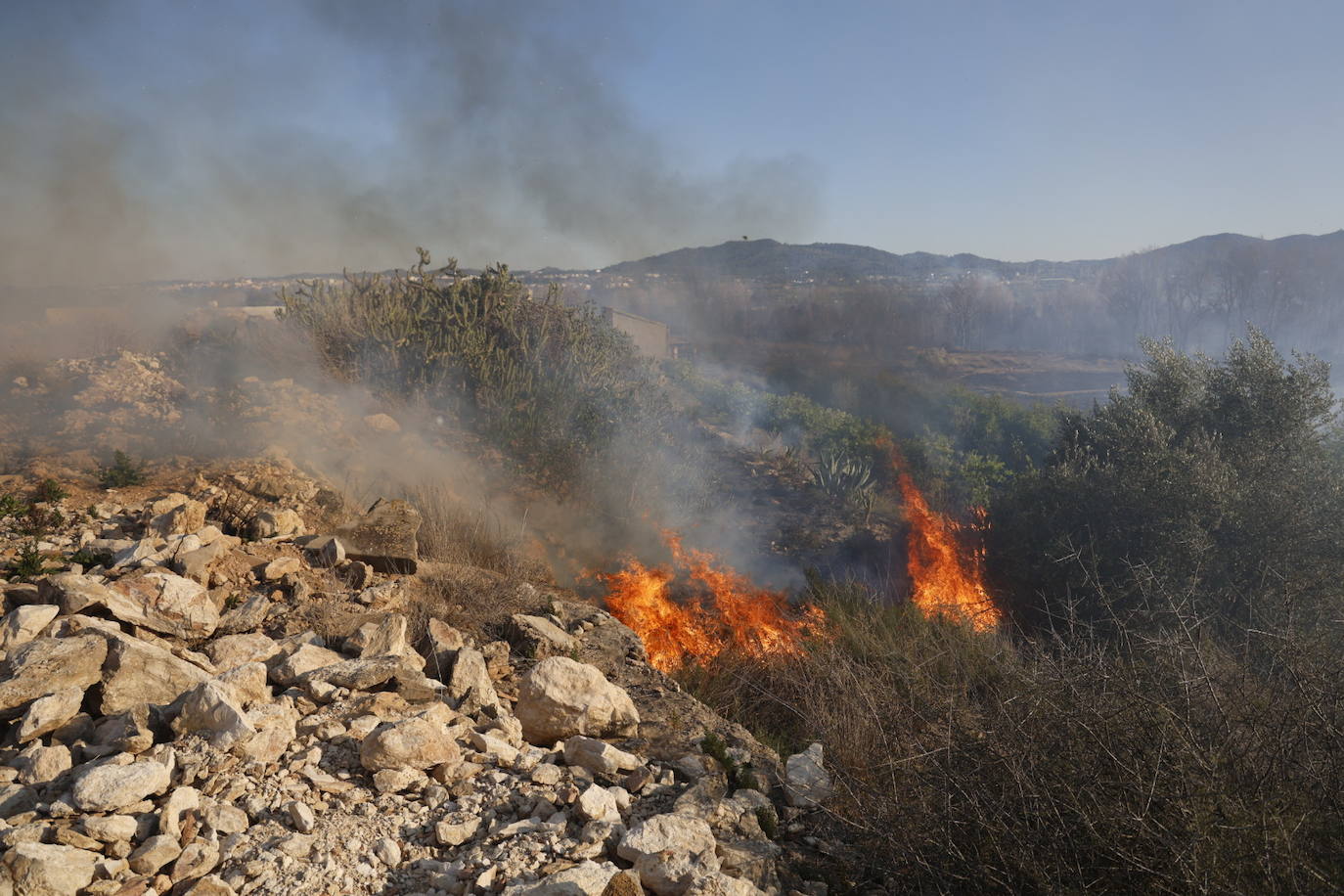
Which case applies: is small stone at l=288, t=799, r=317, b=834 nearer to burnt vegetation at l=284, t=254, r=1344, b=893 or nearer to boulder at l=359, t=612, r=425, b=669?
boulder at l=359, t=612, r=425, b=669

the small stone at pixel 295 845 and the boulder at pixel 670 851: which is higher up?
the small stone at pixel 295 845

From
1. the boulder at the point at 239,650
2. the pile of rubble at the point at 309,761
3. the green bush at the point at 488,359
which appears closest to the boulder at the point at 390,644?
the pile of rubble at the point at 309,761

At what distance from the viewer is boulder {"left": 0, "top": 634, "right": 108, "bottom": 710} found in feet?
11.0

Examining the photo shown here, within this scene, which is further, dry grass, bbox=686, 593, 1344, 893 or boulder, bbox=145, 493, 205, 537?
boulder, bbox=145, 493, 205, 537

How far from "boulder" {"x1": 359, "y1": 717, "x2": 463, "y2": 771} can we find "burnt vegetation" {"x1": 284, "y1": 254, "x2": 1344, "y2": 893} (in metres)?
1.78

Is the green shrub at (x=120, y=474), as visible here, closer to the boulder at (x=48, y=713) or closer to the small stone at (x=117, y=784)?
the boulder at (x=48, y=713)

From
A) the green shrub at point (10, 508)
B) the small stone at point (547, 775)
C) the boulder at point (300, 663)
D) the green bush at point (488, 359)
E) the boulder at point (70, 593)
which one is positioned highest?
the green bush at point (488, 359)

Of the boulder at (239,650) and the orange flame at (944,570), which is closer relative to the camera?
the boulder at (239,650)

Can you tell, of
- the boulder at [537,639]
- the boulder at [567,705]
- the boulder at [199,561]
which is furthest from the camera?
the boulder at [537,639]

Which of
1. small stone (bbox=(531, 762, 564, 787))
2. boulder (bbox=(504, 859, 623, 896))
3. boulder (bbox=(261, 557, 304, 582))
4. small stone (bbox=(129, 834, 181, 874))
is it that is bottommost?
small stone (bbox=(531, 762, 564, 787))

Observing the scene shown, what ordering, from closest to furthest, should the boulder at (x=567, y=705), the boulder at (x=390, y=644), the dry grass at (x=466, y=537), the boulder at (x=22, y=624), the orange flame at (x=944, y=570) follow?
the boulder at (x=22, y=624), the boulder at (x=567, y=705), the boulder at (x=390, y=644), the dry grass at (x=466, y=537), the orange flame at (x=944, y=570)

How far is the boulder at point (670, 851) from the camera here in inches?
116

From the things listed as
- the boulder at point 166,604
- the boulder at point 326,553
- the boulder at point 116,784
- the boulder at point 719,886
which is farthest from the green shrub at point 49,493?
the boulder at point 719,886

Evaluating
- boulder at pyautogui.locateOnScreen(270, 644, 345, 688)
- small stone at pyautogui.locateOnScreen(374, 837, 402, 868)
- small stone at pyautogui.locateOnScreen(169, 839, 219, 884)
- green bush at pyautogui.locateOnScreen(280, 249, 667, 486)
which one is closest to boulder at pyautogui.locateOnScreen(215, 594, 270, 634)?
boulder at pyautogui.locateOnScreen(270, 644, 345, 688)
